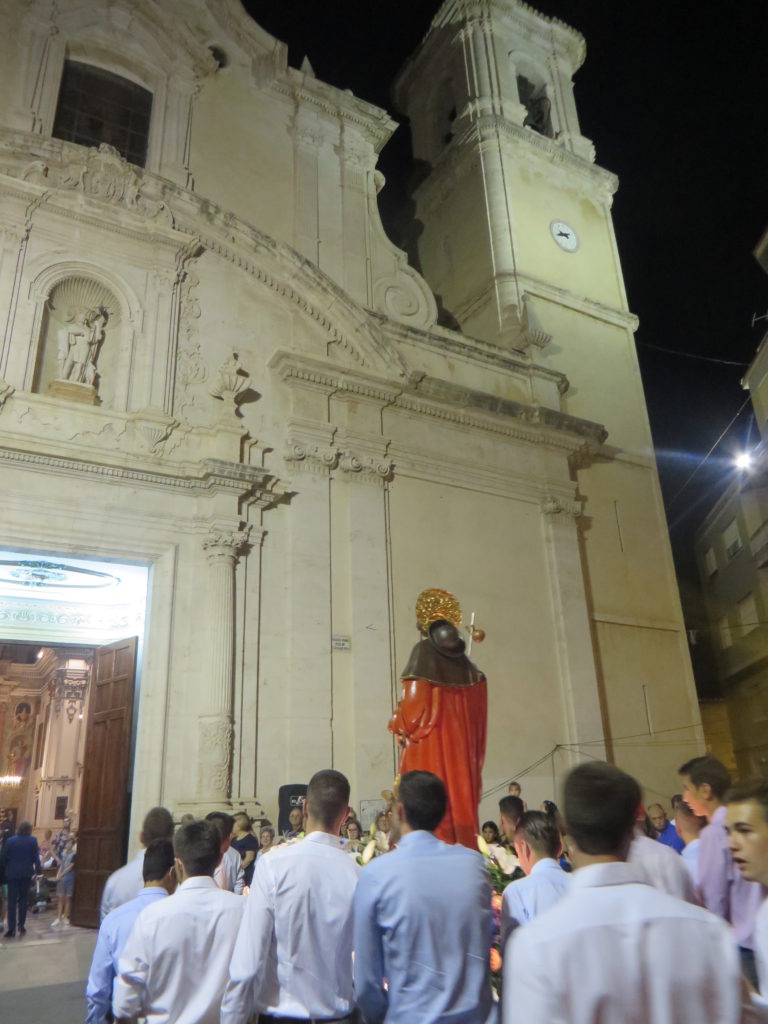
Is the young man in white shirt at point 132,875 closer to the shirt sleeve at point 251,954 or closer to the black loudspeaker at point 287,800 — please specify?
the shirt sleeve at point 251,954

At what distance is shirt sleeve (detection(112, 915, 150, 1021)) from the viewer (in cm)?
287

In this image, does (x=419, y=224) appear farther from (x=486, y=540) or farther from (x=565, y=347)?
(x=486, y=540)

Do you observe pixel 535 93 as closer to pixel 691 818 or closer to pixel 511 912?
pixel 691 818

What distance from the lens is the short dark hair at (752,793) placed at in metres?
2.44

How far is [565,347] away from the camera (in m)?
16.6

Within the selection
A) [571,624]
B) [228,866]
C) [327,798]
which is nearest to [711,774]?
[327,798]

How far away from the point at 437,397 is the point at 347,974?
1096 cm

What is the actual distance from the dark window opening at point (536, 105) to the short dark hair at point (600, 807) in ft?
67.9

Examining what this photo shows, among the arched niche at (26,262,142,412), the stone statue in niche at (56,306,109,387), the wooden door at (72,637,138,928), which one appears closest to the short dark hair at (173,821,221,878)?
the wooden door at (72,637,138,928)

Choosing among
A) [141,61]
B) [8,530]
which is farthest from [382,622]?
[141,61]

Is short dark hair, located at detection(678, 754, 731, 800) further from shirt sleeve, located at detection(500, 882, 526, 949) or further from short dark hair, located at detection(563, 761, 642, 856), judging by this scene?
short dark hair, located at detection(563, 761, 642, 856)

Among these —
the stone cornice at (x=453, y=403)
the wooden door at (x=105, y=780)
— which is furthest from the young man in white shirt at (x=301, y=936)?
the stone cornice at (x=453, y=403)

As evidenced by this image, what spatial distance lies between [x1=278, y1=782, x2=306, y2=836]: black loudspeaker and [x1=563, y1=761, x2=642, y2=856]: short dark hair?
26.5ft

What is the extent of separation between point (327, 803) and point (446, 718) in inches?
150
